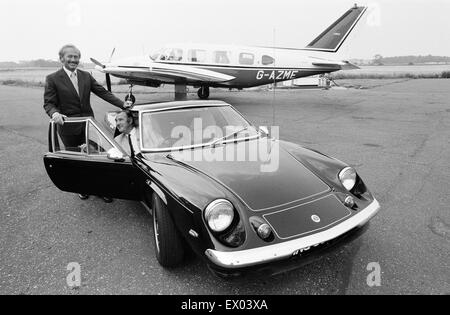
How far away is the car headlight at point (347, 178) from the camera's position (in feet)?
9.74

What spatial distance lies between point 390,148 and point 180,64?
32.0 ft

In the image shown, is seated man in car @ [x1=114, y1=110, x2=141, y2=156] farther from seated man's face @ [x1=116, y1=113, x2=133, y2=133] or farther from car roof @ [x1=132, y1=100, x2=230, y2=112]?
car roof @ [x1=132, y1=100, x2=230, y2=112]

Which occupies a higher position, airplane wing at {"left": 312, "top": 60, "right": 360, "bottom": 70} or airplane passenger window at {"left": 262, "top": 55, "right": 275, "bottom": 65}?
airplane passenger window at {"left": 262, "top": 55, "right": 275, "bottom": 65}

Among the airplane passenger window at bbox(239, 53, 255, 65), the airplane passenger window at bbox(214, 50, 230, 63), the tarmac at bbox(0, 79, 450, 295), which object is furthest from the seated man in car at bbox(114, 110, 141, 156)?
the airplane passenger window at bbox(239, 53, 255, 65)

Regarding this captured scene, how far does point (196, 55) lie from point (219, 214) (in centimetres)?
1245

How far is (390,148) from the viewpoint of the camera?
258 inches

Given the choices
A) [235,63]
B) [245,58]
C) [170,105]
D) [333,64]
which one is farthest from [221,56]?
[170,105]

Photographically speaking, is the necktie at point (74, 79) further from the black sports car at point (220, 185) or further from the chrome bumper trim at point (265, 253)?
the chrome bumper trim at point (265, 253)

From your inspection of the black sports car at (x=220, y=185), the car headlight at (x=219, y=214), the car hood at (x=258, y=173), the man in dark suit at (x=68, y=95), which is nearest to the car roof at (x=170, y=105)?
the black sports car at (x=220, y=185)

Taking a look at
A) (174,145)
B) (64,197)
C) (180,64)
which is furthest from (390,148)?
(180,64)

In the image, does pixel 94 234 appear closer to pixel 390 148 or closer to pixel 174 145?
pixel 174 145

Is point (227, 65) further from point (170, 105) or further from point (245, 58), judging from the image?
point (170, 105)

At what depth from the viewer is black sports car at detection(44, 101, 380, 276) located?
7.54 feet

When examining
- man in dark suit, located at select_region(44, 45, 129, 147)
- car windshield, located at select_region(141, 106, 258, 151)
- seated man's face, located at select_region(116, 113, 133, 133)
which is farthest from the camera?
man in dark suit, located at select_region(44, 45, 129, 147)
